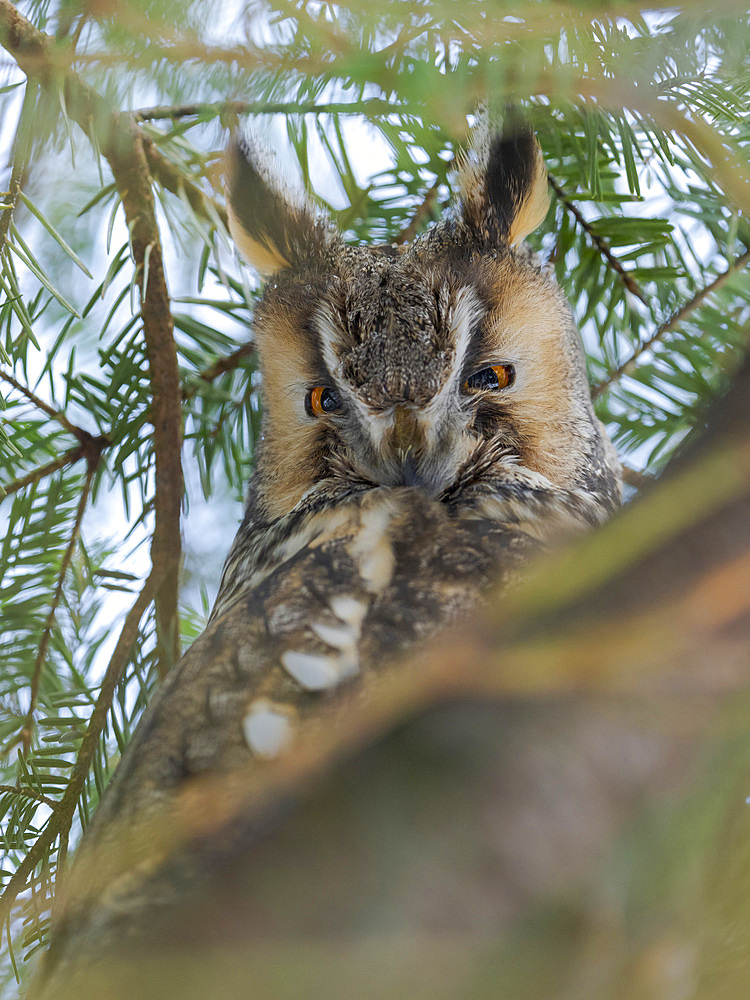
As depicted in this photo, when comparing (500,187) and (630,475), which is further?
(630,475)

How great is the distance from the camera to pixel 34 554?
1.55m

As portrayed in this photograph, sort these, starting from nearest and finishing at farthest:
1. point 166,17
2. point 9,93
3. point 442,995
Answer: point 442,995
point 166,17
point 9,93

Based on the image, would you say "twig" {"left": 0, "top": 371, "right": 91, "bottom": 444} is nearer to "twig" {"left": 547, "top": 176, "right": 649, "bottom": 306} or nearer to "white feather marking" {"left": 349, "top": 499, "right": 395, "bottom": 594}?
"white feather marking" {"left": 349, "top": 499, "right": 395, "bottom": 594}

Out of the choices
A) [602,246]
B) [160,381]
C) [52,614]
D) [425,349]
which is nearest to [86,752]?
[52,614]

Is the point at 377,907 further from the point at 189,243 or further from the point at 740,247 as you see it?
the point at 740,247

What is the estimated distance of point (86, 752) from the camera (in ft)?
4.30

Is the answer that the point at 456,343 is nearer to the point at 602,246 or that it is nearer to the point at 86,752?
the point at 602,246

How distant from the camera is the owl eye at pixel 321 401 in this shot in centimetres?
150

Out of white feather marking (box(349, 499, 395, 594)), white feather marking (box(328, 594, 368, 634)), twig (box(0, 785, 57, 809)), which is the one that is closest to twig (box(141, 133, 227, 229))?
white feather marking (box(349, 499, 395, 594))

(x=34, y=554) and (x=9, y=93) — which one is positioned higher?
(x=9, y=93)

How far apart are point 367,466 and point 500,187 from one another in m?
0.63

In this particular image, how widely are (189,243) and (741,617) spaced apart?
4.41 ft

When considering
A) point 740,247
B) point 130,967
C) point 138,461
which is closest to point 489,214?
point 740,247

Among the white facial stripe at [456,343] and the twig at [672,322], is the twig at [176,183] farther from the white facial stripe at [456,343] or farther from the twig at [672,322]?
the twig at [672,322]
